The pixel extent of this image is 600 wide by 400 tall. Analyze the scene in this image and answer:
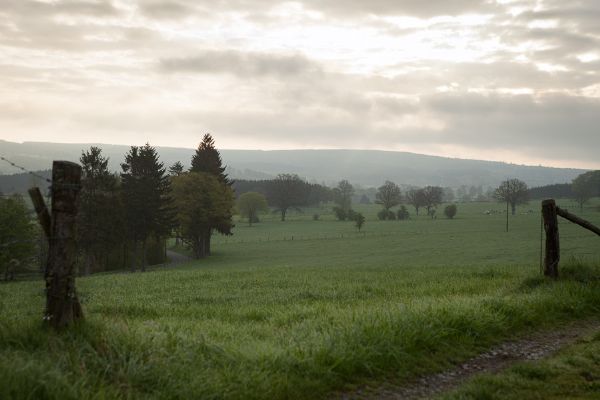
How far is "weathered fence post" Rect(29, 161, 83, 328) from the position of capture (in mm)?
6680

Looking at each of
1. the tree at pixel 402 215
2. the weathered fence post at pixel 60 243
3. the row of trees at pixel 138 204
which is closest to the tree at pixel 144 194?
the row of trees at pixel 138 204

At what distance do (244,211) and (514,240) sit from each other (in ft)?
213

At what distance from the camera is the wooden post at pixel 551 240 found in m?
13.9

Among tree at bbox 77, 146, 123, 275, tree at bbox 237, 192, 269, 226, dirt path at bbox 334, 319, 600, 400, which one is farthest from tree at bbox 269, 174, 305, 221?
dirt path at bbox 334, 319, 600, 400

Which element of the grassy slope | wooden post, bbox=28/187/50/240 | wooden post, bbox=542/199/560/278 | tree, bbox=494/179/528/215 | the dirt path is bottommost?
the dirt path

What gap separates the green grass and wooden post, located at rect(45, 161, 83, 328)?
5492 mm

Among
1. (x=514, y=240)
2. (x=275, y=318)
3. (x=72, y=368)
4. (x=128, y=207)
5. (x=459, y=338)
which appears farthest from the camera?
(x=514, y=240)

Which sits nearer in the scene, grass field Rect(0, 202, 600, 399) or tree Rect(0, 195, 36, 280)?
grass field Rect(0, 202, 600, 399)

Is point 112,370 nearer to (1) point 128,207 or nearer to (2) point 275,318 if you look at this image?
(2) point 275,318

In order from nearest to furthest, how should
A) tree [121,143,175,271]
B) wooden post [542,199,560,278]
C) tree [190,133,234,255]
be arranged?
wooden post [542,199,560,278]
tree [121,143,175,271]
tree [190,133,234,255]

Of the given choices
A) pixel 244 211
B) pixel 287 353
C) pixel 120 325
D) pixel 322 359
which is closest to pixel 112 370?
pixel 120 325

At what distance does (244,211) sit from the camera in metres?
117

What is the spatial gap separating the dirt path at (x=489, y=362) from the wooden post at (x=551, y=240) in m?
3.27

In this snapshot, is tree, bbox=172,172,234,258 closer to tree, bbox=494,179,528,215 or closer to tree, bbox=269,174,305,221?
tree, bbox=269,174,305,221
